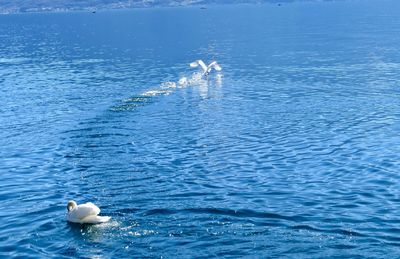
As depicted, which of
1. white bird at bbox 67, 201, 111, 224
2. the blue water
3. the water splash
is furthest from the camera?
the water splash

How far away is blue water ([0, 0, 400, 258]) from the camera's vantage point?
121ft

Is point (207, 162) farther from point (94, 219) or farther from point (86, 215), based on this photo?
point (86, 215)

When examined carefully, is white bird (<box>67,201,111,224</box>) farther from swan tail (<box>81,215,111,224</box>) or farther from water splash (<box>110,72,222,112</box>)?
water splash (<box>110,72,222,112</box>)

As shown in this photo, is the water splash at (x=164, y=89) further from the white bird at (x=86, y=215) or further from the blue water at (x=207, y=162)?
the white bird at (x=86, y=215)

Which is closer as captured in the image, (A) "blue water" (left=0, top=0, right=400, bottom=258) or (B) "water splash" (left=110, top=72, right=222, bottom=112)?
(A) "blue water" (left=0, top=0, right=400, bottom=258)

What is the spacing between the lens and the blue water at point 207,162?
121ft

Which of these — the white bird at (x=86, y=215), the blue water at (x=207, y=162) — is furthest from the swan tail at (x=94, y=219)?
the blue water at (x=207, y=162)

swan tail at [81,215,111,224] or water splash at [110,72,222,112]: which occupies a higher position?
swan tail at [81,215,111,224]

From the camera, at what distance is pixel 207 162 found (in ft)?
173

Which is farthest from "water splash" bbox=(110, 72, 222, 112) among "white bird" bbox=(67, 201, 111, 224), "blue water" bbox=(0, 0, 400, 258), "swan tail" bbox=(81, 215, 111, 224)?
"swan tail" bbox=(81, 215, 111, 224)

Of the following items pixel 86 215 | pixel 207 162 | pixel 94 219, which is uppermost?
pixel 86 215

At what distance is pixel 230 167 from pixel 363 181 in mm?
10433

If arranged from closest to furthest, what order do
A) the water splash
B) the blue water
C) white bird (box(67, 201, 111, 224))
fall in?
the blue water
white bird (box(67, 201, 111, 224))
the water splash

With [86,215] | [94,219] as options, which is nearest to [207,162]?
[94,219]
